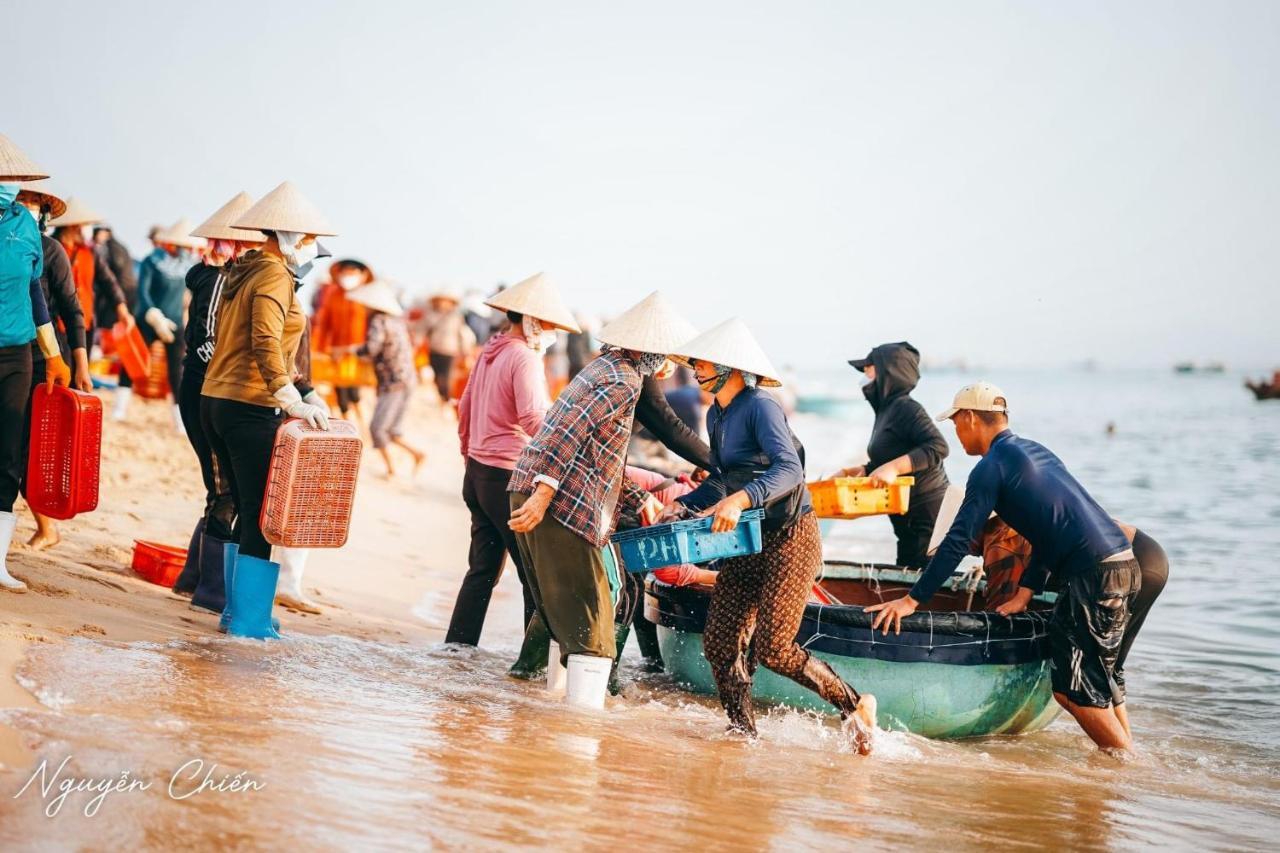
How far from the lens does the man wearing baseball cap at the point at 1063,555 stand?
624cm

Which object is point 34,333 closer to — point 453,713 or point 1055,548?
point 453,713

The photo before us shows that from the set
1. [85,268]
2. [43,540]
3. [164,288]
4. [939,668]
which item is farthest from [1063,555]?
[164,288]

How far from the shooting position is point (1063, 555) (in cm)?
632

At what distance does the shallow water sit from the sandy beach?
36 cm

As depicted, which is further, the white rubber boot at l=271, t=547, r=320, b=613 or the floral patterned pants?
the white rubber boot at l=271, t=547, r=320, b=613

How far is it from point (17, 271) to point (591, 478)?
2.94m

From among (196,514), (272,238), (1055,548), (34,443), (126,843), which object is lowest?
(196,514)

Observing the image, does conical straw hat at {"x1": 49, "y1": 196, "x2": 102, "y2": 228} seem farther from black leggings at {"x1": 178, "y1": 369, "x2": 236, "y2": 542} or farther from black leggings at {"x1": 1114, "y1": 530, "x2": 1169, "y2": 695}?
black leggings at {"x1": 1114, "y1": 530, "x2": 1169, "y2": 695}

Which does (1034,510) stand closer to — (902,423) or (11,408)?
(902,423)

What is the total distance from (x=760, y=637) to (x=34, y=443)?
378 cm

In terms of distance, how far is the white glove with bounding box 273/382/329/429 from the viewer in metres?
6.21

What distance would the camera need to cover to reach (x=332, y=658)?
6660 mm

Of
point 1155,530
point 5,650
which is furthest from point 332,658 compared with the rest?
point 1155,530

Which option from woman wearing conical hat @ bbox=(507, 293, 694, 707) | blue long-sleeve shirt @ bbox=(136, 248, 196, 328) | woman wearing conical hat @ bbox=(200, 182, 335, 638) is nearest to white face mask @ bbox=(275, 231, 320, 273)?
woman wearing conical hat @ bbox=(200, 182, 335, 638)
